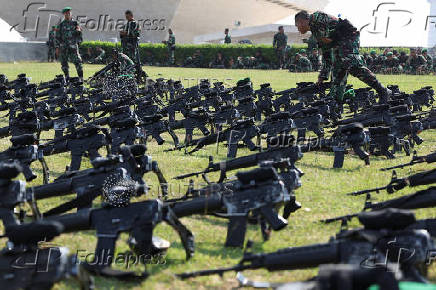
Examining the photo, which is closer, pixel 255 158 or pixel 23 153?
pixel 255 158

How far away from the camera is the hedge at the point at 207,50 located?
37.5m

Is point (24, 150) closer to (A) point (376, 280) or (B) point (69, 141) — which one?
(B) point (69, 141)

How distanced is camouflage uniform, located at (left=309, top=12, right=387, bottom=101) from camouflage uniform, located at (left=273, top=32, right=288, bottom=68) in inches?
971

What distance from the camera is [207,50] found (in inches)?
1531

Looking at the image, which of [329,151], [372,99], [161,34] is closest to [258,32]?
[161,34]

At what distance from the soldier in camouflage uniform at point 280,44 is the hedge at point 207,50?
1.97ft

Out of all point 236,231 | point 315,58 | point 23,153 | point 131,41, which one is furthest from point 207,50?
point 236,231

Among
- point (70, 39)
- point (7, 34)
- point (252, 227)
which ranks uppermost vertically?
point (7, 34)

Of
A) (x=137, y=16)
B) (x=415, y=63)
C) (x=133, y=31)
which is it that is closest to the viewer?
(x=133, y=31)

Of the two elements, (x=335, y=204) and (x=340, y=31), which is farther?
(x=340, y=31)

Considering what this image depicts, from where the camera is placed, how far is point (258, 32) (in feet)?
207

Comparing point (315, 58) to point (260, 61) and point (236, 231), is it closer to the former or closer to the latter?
point (260, 61)

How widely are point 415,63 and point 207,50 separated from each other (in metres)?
14.2

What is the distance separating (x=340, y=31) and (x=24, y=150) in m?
7.06
